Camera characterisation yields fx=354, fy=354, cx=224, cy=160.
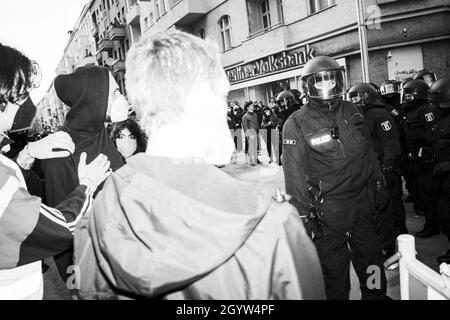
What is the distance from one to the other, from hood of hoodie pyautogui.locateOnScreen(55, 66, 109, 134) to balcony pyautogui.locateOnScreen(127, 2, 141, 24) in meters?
31.0

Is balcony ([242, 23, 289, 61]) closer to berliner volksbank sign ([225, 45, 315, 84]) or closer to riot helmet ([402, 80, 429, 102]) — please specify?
berliner volksbank sign ([225, 45, 315, 84])

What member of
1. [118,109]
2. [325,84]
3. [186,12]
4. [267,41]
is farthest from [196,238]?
[186,12]

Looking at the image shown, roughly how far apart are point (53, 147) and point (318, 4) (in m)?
14.0

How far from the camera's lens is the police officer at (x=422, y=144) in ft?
14.8

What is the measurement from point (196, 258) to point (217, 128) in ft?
1.38

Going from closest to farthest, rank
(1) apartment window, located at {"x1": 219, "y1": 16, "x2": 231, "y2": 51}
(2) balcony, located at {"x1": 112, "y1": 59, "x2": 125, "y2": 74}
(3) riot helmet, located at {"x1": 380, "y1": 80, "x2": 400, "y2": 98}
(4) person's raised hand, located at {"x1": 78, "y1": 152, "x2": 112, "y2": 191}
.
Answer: (4) person's raised hand, located at {"x1": 78, "y1": 152, "x2": 112, "y2": 191} → (3) riot helmet, located at {"x1": 380, "y1": 80, "x2": 400, "y2": 98} → (1) apartment window, located at {"x1": 219, "y1": 16, "x2": 231, "y2": 51} → (2) balcony, located at {"x1": 112, "y1": 59, "x2": 125, "y2": 74}

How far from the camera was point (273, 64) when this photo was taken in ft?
53.7

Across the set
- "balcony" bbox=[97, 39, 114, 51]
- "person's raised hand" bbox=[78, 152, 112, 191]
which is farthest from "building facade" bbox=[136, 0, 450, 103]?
"balcony" bbox=[97, 39, 114, 51]

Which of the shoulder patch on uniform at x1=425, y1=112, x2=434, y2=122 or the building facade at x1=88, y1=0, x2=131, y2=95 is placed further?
the building facade at x1=88, y1=0, x2=131, y2=95

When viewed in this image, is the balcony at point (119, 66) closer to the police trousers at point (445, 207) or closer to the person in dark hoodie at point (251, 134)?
the person in dark hoodie at point (251, 134)

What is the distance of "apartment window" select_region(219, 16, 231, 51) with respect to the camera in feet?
65.4

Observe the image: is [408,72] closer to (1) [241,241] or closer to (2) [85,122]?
(2) [85,122]
